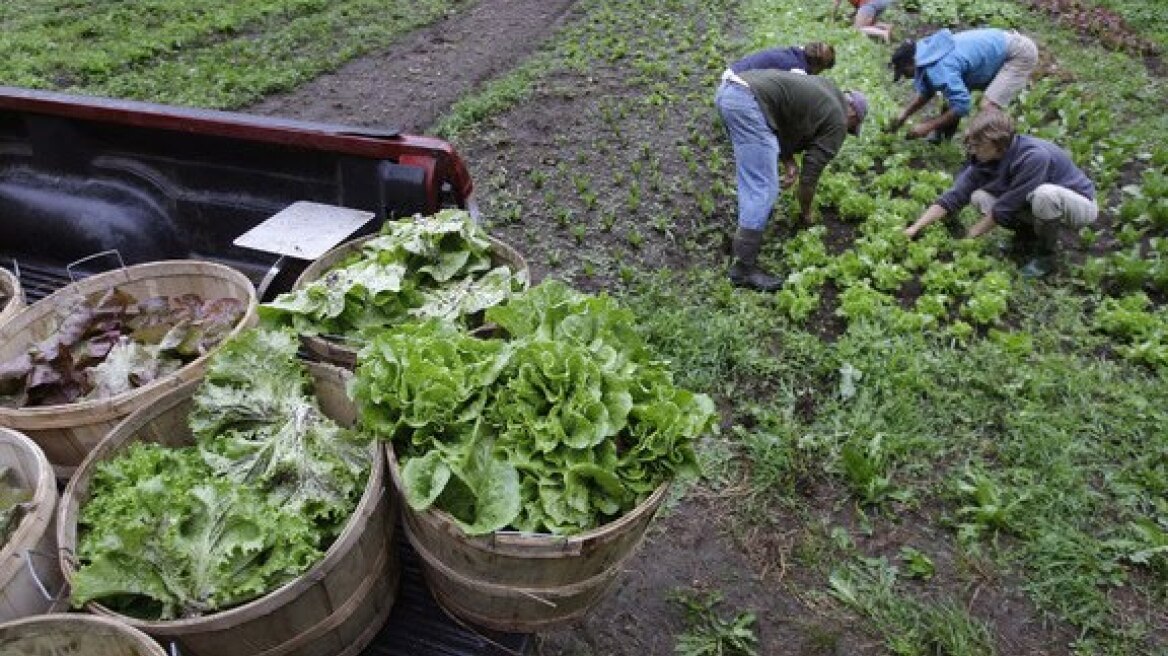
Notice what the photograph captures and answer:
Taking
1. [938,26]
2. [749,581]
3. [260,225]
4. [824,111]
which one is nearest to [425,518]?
[260,225]

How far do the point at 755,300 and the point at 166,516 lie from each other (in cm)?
466

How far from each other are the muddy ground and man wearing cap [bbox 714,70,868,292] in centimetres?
51

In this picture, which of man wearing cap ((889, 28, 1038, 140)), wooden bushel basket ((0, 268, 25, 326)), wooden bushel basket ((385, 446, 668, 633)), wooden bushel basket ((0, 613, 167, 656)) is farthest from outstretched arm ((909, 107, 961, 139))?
wooden bushel basket ((0, 613, 167, 656))

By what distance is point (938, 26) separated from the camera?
13.7 m

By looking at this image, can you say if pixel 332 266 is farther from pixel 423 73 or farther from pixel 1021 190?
pixel 423 73

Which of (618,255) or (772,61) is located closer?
(618,255)

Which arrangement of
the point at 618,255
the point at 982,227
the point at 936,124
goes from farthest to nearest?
the point at 936,124
the point at 982,227
the point at 618,255

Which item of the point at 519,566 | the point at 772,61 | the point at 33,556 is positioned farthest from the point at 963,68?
the point at 33,556

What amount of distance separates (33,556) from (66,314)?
4.42ft

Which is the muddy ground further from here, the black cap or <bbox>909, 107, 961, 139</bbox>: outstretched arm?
the black cap

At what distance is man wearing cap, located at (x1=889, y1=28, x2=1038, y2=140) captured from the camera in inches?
332

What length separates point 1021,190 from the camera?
21.0ft

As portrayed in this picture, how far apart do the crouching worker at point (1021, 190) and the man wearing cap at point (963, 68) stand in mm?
2129

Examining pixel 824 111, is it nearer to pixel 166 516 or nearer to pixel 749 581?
pixel 749 581
